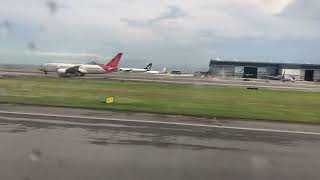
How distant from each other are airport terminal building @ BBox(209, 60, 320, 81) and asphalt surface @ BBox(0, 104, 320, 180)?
453ft

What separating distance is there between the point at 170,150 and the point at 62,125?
20.4 ft

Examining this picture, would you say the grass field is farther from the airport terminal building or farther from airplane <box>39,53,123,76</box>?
the airport terminal building

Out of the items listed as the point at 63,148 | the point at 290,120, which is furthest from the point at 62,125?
the point at 290,120

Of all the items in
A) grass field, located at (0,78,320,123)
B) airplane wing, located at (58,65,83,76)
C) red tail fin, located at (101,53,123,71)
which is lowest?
grass field, located at (0,78,320,123)

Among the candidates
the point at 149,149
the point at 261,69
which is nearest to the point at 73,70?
the point at 149,149

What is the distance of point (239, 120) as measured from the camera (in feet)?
76.6

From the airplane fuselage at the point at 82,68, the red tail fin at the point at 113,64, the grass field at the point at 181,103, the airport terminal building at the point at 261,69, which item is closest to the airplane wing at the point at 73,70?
the airplane fuselage at the point at 82,68

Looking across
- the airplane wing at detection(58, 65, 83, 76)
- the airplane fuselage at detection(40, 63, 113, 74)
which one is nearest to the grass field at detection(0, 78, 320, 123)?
the airplane wing at detection(58, 65, 83, 76)

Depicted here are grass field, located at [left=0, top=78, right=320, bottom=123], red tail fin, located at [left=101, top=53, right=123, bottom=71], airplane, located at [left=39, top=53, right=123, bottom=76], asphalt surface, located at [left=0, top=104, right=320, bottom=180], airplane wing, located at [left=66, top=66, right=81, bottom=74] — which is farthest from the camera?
red tail fin, located at [left=101, top=53, right=123, bottom=71]

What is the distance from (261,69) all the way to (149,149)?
154m

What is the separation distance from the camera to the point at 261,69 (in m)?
164

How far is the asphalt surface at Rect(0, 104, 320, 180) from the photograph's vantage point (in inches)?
448

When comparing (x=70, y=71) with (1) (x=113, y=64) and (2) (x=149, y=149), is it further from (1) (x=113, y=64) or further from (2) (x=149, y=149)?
(2) (x=149, y=149)

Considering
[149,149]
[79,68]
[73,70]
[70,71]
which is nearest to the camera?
[149,149]
